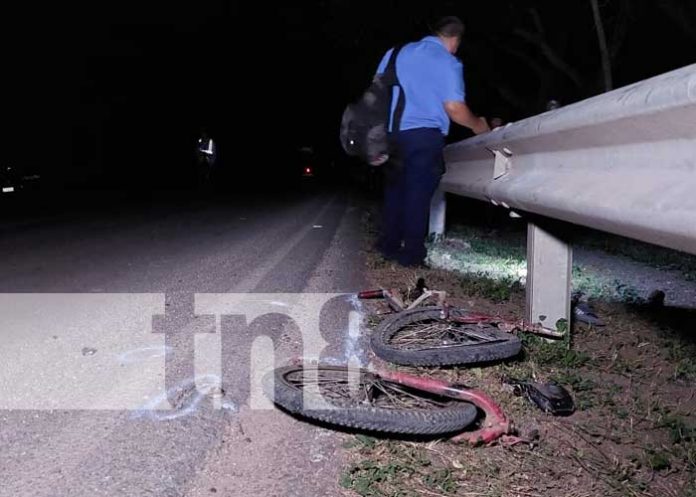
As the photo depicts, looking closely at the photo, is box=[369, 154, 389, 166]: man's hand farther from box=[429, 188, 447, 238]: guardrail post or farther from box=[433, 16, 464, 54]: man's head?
box=[429, 188, 447, 238]: guardrail post

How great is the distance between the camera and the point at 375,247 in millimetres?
7191

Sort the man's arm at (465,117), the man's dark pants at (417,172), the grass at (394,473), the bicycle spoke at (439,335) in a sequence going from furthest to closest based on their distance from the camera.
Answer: the man's dark pants at (417,172), the man's arm at (465,117), the bicycle spoke at (439,335), the grass at (394,473)

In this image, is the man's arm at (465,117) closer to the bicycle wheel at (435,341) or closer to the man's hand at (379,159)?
the man's hand at (379,159)

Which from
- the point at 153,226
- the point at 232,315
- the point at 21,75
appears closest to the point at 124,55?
the point at 21,75

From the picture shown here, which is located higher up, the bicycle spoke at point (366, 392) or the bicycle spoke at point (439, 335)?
the bicycle spoke at point (439, 335)

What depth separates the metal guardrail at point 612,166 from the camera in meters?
2.13

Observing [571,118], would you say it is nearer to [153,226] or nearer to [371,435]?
[371,435]

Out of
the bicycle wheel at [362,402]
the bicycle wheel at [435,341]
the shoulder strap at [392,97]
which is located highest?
the shoulder strap at [392,97]

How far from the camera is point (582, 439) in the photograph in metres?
2.77

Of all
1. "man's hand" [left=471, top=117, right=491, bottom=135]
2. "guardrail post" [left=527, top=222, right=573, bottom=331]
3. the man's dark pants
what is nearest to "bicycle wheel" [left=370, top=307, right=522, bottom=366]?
"guardrail post" [left=527, top=222, right=573, bottom=331]

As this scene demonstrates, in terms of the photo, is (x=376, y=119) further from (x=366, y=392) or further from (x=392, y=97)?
(x=366, y=392)

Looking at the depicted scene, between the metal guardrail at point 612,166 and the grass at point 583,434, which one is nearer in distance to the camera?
the metal guardrail at point 612,166

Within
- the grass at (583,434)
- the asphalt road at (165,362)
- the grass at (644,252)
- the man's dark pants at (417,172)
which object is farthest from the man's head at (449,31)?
the grass at (644,252)

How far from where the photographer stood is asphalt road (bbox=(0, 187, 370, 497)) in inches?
93.2
